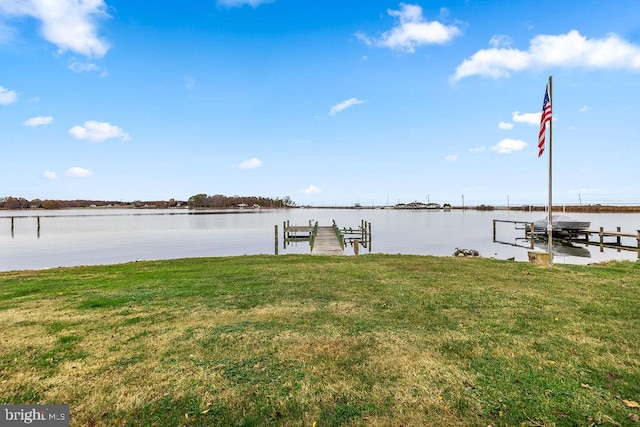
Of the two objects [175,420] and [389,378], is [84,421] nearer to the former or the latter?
[175,420]

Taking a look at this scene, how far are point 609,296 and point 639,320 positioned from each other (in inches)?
69.8

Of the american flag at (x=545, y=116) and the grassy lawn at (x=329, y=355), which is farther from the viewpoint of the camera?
the american flag at (x=545, y=116)

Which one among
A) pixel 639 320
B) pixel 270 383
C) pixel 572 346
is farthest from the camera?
pixel 639 320

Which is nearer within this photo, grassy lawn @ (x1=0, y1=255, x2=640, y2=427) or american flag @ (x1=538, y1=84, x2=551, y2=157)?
grassy lawn @ (x1=0, y1=255, x2=640, y2=427)

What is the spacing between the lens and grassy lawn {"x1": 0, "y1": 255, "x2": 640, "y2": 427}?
3105 millimetres

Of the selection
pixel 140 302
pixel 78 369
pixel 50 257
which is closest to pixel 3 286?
pixel 140 302

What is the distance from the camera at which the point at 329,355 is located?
421 centimetres

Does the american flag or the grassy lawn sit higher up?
the american flag

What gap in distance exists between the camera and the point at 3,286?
9070 millimetres

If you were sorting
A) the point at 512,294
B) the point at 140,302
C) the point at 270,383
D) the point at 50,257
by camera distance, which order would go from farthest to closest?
the point at 50,257 < the point at 512,294 < the point at 140,302 < the point at 270,383

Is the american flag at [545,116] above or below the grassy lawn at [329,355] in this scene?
above

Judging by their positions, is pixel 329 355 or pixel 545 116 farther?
pixel 545 116

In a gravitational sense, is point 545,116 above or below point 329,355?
above

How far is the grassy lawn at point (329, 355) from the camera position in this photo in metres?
3.11
